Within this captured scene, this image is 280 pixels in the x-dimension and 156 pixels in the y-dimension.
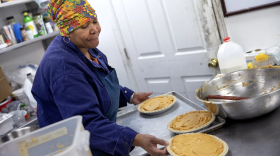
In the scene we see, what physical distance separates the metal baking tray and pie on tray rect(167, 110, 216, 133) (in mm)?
33

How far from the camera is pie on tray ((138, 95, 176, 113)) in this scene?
1.62 metres

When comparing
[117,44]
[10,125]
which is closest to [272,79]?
[117,44]

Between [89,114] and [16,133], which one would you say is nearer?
[89,114]

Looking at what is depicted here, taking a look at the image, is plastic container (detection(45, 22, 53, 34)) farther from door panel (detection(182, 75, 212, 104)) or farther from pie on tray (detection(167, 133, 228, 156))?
pie on tray (detection(167, 133, 228, 156))

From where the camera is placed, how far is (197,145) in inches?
43.7

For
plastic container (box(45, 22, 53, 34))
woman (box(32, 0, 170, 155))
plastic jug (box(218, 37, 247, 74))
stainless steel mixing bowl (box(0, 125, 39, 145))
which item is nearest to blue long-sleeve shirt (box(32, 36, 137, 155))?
woman (box(32, 0, 170, 155))

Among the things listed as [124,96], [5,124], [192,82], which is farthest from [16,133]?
[192,82]

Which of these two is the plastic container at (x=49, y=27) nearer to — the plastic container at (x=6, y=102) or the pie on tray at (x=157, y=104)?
the plastic container at (x=6, y=102)

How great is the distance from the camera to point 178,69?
8.05 feet

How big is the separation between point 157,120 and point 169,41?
3.44ft

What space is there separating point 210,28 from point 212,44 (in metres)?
0.14

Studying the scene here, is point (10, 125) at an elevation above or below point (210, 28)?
below

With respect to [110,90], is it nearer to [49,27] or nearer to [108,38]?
[108,38]

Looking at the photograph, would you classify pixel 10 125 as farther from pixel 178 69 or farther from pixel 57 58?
pixel 178 69
